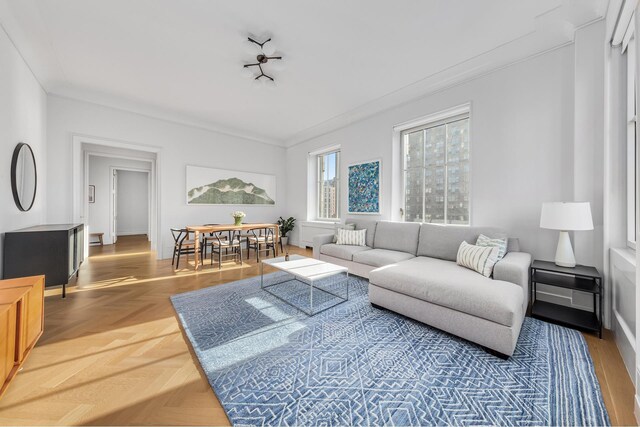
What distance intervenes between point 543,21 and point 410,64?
1329 mm

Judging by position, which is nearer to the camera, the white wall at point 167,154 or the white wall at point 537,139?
the white wall at point 537,139

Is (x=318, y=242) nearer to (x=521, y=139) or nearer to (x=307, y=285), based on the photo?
(x=307, y=285)

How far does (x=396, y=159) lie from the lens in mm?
4410

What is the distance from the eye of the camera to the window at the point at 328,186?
19.4 feet

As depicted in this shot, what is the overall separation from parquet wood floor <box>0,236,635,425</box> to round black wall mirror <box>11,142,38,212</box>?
1.22 meters

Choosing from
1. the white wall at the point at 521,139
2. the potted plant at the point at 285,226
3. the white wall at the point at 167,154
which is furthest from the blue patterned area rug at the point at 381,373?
the potted plant at the point at 285,226

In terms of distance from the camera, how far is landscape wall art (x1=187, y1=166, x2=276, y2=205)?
5520mm

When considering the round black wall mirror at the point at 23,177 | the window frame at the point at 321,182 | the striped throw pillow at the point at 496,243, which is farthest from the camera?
the window frame at the point at 321,182

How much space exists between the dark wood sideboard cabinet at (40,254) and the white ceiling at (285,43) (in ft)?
7.15

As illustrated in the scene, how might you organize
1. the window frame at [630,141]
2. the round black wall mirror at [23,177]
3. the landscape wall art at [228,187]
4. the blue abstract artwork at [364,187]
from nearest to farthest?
the window frame at [630,141], the round black wall mirror at [23,177], the blue abstract artwork at [364,187], the landscape wall art at [228,187]

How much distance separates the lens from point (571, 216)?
7.34ft

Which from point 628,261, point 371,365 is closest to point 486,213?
point 628,261

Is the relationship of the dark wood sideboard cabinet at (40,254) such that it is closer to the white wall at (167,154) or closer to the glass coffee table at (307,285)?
the white wall at (167,154)

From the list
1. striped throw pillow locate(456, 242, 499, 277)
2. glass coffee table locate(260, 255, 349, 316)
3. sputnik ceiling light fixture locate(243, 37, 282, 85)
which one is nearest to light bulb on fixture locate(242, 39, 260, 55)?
sputnik ceiling light fixture locate(243, 37, 282, 85)
